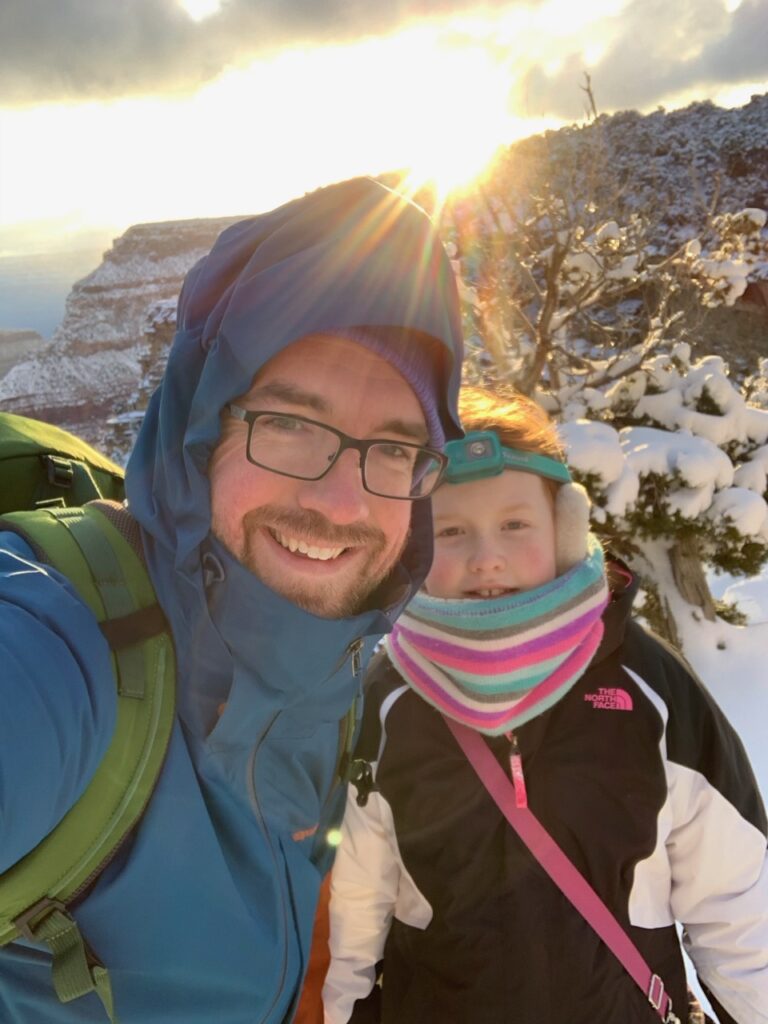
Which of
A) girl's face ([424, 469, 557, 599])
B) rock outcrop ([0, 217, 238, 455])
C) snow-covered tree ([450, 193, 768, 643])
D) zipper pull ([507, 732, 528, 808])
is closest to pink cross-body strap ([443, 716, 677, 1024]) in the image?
zipper pull ([507, 732, 528, 808])

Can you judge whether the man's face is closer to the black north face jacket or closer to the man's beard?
the man's beard

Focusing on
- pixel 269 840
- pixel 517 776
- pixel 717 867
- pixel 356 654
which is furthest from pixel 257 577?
pixel 717 867

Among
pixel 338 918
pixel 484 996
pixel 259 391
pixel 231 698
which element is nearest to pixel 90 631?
pixel 231 698

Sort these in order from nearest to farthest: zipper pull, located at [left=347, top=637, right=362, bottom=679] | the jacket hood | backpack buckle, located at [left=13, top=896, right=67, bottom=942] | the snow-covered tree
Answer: backpack buckle, located at [left=13, top=896, right=67, bottom=942] < the jacket hood < zipper pull, located at [left=347, top=637, right=362, bottom=679] < the snow-covered tree

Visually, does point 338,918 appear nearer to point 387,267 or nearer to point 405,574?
point 405,574

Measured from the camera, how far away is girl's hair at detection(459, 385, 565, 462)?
1.55m

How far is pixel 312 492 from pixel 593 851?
94 cm

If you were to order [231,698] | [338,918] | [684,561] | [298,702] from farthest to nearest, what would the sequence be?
1. [684,561]
2. [338,918]
3. [298,702]
4. [231,698]

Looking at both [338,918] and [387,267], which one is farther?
[338,918]

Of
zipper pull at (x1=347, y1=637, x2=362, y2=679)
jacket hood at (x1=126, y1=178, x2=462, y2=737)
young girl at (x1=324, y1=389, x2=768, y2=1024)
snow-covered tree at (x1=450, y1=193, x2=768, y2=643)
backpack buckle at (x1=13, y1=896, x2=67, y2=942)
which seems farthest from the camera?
snow-covered tree at (x1=450, y1=193, x2=768, y2=643)

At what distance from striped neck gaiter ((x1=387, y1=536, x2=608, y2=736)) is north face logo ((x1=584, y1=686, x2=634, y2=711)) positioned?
7cm

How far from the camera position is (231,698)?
1.09m

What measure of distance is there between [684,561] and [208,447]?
16.1 feet

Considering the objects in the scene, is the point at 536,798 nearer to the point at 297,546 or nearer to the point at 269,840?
the point at 269,840
